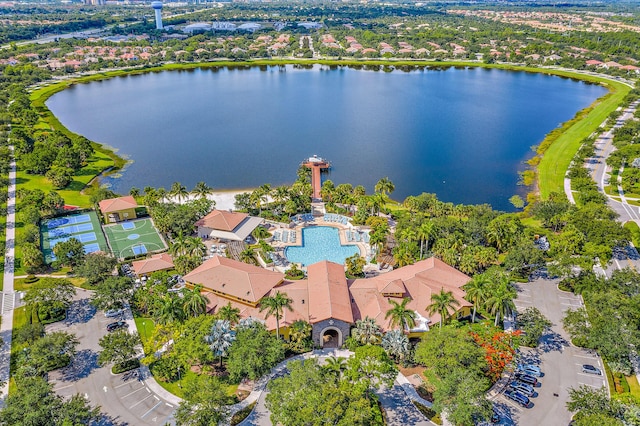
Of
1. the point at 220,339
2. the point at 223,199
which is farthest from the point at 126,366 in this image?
the point at 223,199

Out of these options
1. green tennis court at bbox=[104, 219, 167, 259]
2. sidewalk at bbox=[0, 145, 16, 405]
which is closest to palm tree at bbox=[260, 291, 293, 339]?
sidewalk at bbox=[0, 145, 16, 405]

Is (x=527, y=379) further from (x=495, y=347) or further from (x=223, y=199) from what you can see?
(x=223, y=199)

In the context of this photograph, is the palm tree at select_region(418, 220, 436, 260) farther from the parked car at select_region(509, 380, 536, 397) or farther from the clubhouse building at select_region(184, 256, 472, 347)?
the parked car at select_region(509, 380, 536, 397)

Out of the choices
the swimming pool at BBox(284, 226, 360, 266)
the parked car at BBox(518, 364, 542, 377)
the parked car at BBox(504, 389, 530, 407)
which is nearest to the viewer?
the parked car at BBox(504, 389, 530, 407)

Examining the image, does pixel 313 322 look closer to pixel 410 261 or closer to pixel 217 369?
pixel 217 369

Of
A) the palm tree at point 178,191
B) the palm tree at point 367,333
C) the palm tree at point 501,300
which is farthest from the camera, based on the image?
the palm tree at point 178,191

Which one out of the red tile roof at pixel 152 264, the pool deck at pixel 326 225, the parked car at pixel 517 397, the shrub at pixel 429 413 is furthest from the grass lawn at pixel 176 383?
the parked car at pixel 517 397

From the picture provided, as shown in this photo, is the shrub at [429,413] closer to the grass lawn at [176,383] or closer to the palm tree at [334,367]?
the palm tree at [334,367]
